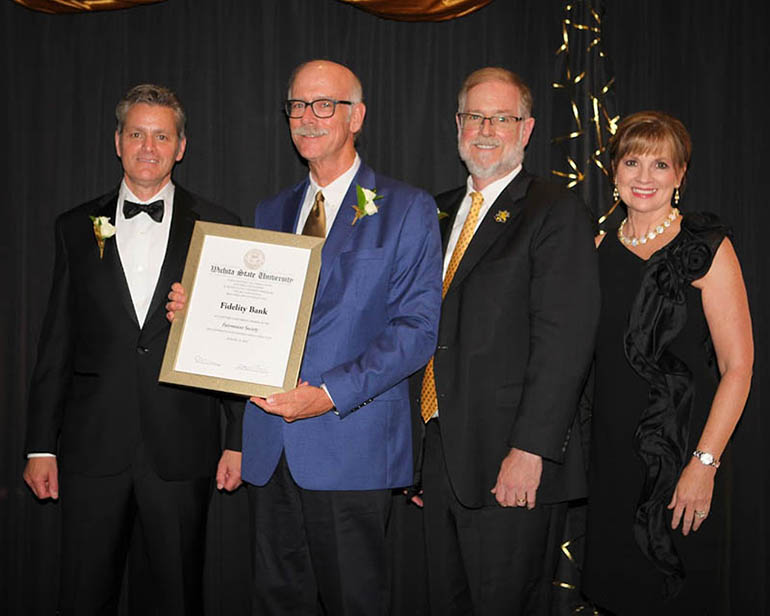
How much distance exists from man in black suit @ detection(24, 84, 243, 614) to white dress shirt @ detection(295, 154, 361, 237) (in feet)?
1.37

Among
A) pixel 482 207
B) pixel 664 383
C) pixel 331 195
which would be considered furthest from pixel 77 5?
pixel 664 383

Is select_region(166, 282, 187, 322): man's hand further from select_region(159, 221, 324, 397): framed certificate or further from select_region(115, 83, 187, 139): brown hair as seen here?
select_region(115, 83, 187, 139): brown hair

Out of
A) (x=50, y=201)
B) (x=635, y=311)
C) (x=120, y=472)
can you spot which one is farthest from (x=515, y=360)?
(x=50, y=201)

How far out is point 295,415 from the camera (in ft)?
7.34

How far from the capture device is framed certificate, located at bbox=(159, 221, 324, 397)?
7.32 ft

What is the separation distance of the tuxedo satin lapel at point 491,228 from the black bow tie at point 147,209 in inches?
42.4

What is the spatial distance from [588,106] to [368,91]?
982 mm

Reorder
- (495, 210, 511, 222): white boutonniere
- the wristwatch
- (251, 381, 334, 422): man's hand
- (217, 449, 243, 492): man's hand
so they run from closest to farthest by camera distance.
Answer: (251, 381, 334, 422): man's hand, the wristwatch, (495, 210, 511, 222): white boutonniere, (217, 449, 243, 492): man's hand

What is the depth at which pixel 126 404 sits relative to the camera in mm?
2643

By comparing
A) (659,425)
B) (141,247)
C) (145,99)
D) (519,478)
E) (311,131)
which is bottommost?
(519,478)

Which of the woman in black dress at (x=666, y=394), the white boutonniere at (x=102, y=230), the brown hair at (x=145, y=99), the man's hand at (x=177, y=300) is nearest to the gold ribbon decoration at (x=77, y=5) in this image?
the brown hair at (x=145, y=99)

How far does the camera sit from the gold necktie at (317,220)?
98.7 inches

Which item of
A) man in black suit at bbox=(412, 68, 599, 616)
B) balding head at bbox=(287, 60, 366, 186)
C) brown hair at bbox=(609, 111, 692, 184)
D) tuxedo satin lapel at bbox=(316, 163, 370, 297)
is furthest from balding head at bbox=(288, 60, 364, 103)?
brown hair at bbox=(609, 111, 692, 184)

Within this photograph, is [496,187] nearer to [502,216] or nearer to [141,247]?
[502,216]
